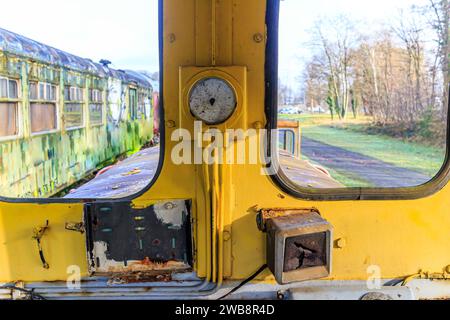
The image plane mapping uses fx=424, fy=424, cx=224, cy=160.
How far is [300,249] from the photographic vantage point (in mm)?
1487

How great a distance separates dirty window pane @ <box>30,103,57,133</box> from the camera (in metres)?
5.78

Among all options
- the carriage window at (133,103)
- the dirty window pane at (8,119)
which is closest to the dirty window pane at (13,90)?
the dirty window pane at (8,119)

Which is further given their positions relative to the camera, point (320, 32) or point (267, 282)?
point (267, 282)

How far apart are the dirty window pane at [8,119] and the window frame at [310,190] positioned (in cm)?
426

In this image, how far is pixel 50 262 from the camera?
64.2 inches

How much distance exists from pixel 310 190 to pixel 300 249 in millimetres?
244

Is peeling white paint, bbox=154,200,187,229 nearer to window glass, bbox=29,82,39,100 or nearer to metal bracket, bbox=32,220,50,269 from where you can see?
metal bracket, bbox=32,220,50,269

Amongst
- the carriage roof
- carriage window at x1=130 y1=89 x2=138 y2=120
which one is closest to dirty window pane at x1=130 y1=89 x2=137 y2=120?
carriage window at x1=130 y1=89 x2=138 y2=120

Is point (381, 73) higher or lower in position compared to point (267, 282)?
higher

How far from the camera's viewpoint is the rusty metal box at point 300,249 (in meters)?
1.46

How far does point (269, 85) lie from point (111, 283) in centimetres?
94

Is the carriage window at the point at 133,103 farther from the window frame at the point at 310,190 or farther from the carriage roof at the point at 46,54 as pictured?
the window frame at the point at 310,190

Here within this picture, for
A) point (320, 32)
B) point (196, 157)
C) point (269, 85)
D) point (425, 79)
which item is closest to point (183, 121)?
point (196, 157)
